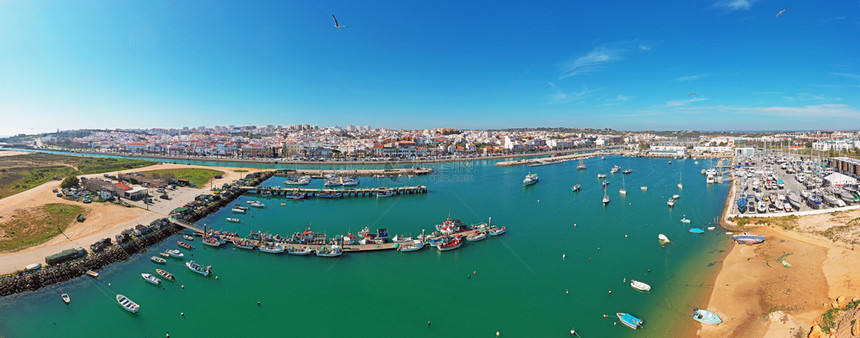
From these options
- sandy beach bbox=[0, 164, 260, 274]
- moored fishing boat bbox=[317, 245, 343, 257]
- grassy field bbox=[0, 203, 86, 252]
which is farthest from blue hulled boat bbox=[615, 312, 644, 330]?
grassy field bbox=[0, 203, 86, 252]

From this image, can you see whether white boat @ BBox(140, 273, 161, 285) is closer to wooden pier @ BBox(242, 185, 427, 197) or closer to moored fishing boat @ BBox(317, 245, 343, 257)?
moored fishing boat @ BBox(317, 245, 343, 257)

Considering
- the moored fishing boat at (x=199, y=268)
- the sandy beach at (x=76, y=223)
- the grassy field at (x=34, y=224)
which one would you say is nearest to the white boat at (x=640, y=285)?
the moored fishing boat at (x=199, y=268)

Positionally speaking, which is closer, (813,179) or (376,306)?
(376,306)

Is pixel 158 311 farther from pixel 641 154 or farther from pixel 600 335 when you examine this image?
pixel 641 154

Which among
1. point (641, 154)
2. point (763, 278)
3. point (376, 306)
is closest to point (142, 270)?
point (376, 306)

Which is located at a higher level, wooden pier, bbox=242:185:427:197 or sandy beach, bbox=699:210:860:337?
wooden pier, bbox=242:185:427:197

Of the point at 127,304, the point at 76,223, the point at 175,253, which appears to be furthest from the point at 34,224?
the point at 127,304
